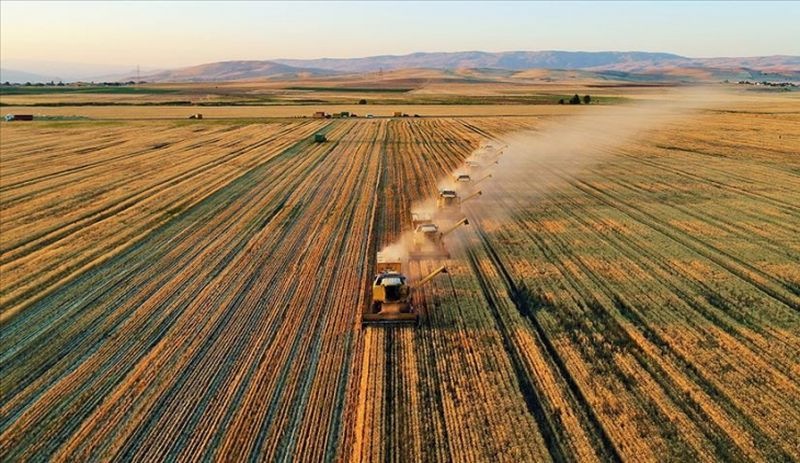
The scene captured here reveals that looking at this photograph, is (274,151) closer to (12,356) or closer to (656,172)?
(656,172)

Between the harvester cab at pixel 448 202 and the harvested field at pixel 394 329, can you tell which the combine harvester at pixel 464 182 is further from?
the harvester cab at pixel 448 202

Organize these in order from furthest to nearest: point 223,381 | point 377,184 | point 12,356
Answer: point 377,184 < point 12,356 < point 223,381

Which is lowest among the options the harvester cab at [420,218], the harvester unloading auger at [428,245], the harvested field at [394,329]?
the harvested field at [394,329]

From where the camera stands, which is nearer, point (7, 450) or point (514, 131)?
point (7, 450)

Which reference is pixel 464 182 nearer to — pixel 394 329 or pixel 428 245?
pixel 428 245

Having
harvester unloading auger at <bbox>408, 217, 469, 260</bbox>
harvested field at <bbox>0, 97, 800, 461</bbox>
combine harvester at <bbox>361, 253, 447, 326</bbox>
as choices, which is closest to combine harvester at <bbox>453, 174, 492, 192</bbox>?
harvested field at <bbox>0, 97, 800, 461</bbox>

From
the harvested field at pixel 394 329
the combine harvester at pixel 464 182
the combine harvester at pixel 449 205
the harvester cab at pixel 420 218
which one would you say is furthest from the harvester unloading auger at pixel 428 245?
the combine harvester at pixel 464 182

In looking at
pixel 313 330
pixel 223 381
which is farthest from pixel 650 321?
pixel 223 381

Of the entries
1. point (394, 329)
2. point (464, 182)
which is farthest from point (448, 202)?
point (394, 329)

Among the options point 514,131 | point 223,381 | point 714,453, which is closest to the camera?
point 714,453
